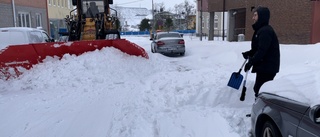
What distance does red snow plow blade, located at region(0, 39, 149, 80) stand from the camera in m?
8.69

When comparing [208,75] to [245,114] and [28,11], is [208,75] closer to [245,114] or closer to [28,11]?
[245,114]

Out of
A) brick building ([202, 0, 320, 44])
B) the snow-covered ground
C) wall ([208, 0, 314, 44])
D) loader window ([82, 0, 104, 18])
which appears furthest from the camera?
wall ([208, 0, 314, 44])

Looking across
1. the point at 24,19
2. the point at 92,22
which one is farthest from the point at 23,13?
the point at 92,22

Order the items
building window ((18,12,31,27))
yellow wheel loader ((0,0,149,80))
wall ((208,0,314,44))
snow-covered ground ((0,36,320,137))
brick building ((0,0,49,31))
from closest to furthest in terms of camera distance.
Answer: snow-covered ground ((0,36,320,137)) → yellow wheel loader ((0,0,149,80)) → wall ((208,0,314,44)) → brick building ((0,0,49,31)) → building window ((18,12,31,27))

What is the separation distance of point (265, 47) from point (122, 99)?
10.5 ft

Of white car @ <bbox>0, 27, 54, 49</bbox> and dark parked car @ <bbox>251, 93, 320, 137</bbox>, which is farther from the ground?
white car @ <bbox>0, 27, 54, 49</bbox>

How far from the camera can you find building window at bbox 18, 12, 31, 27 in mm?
24891

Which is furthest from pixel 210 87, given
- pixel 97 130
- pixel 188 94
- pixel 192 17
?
pixel 192 17

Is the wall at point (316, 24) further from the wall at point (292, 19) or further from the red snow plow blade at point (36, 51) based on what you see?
the red snow plow blade at point (36, 51)

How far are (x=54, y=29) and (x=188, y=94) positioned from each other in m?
31.1

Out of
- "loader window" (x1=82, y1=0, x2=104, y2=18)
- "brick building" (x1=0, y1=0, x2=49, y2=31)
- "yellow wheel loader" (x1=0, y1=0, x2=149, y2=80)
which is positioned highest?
"brick building" (x1=0, y1=0, x2=49, y2=31)

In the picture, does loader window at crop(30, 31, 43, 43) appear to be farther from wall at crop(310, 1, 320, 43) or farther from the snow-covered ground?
wall at crop(310, 1, 320, 43)

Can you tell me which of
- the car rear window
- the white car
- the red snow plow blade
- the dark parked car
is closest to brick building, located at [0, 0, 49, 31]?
the white car

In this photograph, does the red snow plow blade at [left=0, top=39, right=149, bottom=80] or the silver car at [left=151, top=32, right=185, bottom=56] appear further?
the silver car at [left=151, top=32, right=185, bottom=56]
